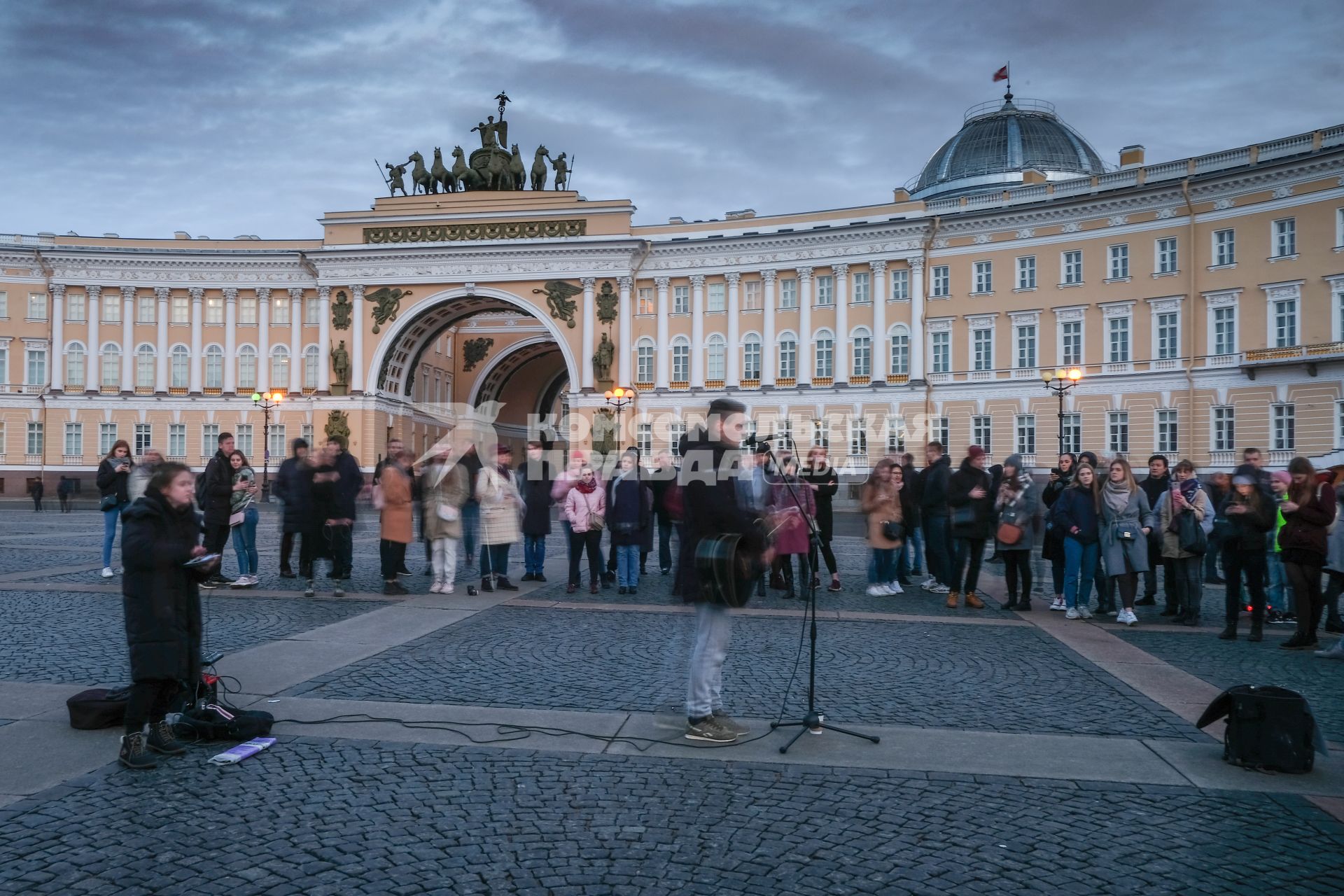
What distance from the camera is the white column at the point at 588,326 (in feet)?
178

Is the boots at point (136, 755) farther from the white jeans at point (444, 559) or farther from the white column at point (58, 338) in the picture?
the white column at point (58, 338)

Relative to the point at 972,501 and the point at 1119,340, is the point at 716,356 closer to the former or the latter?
the point at 1119,340

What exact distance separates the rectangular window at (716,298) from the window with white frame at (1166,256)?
2061 cm

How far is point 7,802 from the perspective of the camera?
5.04m

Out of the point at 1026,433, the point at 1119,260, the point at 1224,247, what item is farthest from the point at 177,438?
the point at 1224,247

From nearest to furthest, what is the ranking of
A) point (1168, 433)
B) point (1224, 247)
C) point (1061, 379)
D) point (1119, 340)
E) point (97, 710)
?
point (97, 710) < point (1061, 379) < point (1224, 247) < point (1168, 433) < point (1119, 340)

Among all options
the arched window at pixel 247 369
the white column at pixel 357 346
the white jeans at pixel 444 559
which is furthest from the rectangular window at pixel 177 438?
the white jeans at pixel 444 559

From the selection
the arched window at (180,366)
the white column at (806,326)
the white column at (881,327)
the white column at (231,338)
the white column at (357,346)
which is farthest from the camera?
the arched window at (180,366)

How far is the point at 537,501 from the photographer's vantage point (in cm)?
1470

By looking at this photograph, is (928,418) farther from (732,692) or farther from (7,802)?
(7,802)

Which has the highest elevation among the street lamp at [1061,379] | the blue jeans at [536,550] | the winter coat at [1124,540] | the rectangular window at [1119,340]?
the rectangular window at [1119,340]

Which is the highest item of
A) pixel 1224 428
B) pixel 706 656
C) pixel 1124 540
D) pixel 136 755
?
pixel 1224 428

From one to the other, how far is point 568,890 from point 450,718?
9.29ft

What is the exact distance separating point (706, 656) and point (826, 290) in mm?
47696
